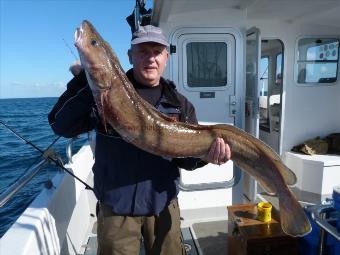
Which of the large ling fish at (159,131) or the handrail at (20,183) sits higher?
the large ling fish at (159,131)

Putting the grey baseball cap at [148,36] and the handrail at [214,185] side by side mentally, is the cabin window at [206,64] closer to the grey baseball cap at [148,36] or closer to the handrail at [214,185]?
the handrail at [214,185]

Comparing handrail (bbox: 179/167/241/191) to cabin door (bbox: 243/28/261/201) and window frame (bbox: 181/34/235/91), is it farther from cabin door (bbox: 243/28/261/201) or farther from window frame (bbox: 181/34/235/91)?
window frame (bbox: 181/34/235/91)

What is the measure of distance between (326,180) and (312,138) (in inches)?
45.1

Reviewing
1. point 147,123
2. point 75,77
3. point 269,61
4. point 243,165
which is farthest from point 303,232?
point 269,61

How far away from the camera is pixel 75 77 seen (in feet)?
8.02

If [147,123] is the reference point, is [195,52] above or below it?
above

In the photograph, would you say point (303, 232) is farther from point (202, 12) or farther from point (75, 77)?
point (202, 12)

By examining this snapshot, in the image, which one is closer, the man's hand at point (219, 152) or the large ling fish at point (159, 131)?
the large ling fish at point (159, 131)

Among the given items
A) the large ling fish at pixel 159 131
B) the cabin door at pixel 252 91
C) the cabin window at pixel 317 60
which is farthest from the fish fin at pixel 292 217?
the cabin window at pixel 317 60

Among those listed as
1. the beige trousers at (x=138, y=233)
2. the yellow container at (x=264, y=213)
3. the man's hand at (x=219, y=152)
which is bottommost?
the yellow container at (x=264, y=213)

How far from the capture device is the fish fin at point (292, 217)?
2398mm

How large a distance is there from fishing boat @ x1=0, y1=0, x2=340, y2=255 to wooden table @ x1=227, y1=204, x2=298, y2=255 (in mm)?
13

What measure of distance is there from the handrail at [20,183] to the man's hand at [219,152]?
1581 mm

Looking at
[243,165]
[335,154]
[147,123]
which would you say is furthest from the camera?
[335,154]
